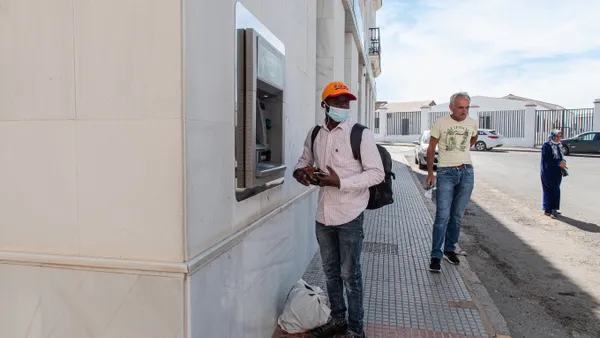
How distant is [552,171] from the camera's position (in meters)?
7.71

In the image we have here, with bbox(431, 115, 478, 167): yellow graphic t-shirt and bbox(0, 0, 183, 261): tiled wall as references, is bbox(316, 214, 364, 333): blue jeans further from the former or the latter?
bbox(431, 115, 478, 167): yellow graphic t-shirt

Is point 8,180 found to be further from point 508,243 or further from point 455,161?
point 508,243

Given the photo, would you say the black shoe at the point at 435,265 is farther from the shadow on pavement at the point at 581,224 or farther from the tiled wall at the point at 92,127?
the shadow on pavement at the point at 581,224

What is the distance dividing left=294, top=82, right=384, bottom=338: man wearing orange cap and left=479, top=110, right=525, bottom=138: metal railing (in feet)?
109

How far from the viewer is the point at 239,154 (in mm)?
2646

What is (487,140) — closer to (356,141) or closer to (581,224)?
(581,224)

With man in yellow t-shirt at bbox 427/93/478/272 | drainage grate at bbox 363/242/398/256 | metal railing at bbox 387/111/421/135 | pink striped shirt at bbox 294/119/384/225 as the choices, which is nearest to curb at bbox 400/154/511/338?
man in yellow t-shirt at bbox 427/93/478/272

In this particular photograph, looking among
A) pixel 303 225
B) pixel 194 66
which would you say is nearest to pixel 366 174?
pixel 194 66

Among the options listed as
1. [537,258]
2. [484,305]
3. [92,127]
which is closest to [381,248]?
[484,305]

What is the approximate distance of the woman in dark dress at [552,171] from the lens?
7652 mm

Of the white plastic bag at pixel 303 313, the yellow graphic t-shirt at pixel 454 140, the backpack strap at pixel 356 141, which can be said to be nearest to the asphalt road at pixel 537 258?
the yellow graphic t-shirt at pixel 454 140

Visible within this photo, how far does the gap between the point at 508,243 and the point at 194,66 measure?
573cm

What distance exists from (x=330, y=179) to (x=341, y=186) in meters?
0.08

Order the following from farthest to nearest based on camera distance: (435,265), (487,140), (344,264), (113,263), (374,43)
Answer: (487,140)
(374,43)
(435,265)
(344,264)
(113,263)
